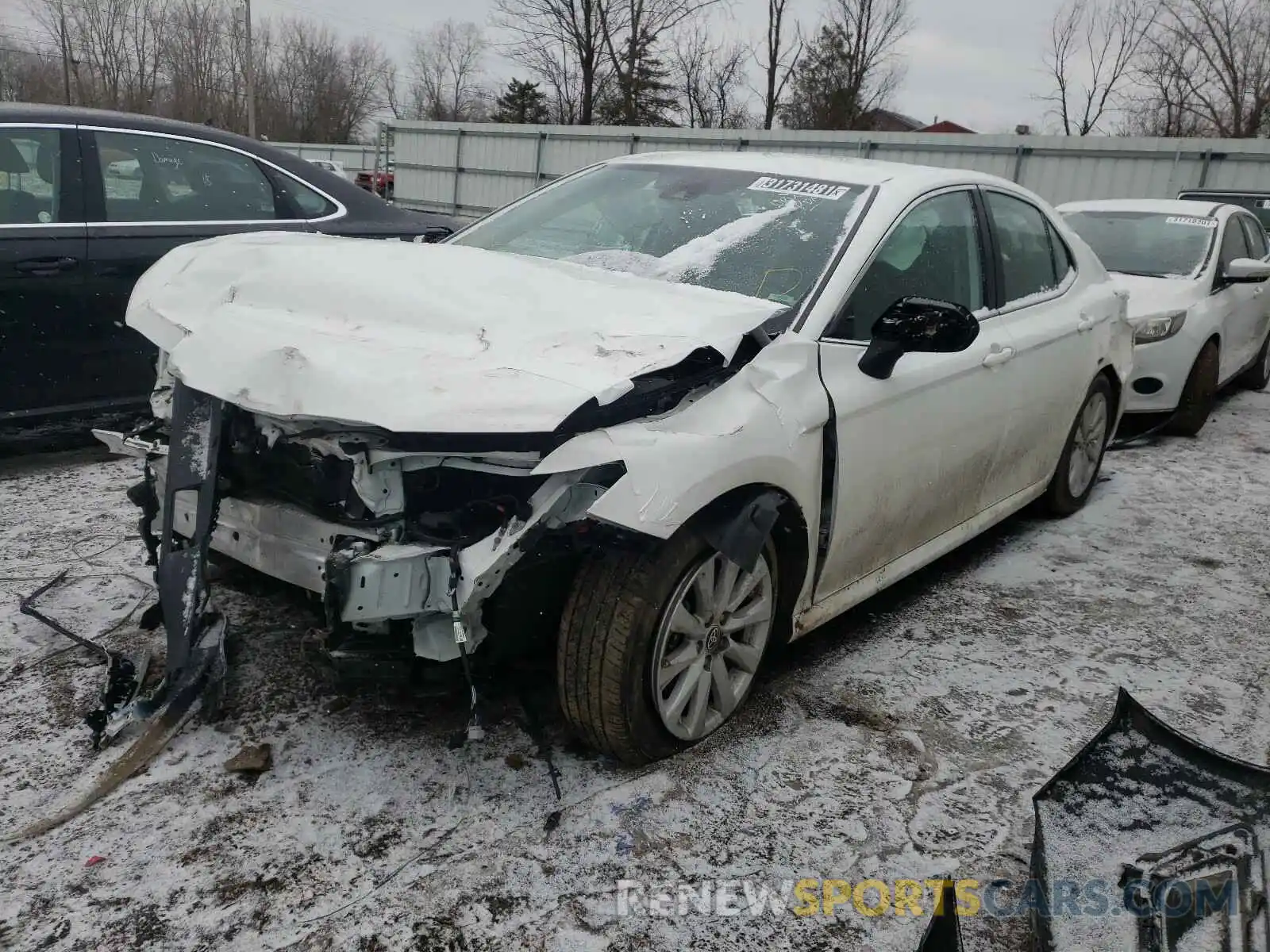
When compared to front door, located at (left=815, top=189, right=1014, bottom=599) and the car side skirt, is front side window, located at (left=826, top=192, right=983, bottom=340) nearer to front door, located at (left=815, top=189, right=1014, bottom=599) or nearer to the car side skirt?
front door, located at (left=815, top=189, right=1014, bottom=599)

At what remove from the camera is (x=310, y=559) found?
2400 millimetres

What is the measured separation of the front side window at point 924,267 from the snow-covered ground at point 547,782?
45.6 inches

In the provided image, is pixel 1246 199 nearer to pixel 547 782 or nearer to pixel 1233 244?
pixel 1233 244

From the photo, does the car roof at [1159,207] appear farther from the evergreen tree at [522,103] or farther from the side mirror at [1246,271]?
the evergreen tree at [522,103]

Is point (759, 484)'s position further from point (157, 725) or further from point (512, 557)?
point (157, 725)

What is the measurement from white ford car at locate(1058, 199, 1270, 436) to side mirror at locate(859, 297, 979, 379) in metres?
3.74

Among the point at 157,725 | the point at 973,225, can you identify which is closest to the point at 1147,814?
the point at 973,225

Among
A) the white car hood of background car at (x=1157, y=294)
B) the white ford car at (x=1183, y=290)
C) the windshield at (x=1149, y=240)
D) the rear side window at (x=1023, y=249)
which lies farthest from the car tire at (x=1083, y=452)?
the windshield at (x=1149, y=240)

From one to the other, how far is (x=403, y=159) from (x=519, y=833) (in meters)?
22.1

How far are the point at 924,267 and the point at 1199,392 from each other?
4.31m

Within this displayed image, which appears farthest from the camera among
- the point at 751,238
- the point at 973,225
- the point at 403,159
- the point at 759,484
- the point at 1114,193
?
the point at 403,159

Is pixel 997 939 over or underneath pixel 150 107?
underneath

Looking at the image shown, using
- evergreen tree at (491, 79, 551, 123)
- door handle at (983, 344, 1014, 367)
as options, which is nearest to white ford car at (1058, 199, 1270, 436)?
door handle at (983, 344, 1014, 367)

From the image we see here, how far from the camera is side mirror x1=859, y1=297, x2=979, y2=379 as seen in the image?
278cm
